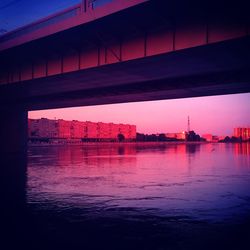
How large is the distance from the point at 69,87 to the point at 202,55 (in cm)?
1595

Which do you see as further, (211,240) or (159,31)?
(159,31)

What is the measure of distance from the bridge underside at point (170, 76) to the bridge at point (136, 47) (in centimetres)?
5

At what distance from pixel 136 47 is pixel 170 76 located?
7.44m

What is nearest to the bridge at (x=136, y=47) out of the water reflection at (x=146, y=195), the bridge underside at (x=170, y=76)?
the bridge underside at (x=170, y=76)

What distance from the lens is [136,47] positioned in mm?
19500

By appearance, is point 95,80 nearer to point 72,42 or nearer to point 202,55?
point 72,42

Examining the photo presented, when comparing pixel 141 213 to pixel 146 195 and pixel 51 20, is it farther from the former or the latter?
pixel 51 20

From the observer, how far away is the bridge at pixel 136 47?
53.2ft

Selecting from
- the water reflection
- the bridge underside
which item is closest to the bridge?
the bridge underside

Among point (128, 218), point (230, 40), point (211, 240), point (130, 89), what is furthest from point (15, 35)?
point (211, 240)

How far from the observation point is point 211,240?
9906 millimetres

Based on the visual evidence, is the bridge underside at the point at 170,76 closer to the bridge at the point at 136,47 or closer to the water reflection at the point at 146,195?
the bridge at the point at 136,47

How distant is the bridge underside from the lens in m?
19.0

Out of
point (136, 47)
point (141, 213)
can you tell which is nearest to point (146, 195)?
point (141, 213)
